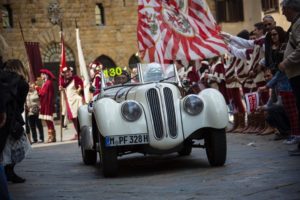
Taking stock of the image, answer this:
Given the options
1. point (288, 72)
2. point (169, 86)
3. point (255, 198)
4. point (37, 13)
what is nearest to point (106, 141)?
point (169, 86)

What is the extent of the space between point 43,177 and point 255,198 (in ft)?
14.0

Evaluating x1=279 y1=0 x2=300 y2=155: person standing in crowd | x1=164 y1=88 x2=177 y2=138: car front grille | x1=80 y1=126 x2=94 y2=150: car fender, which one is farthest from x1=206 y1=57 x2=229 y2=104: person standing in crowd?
x1=164 y1=88 x2=177 y2=138: car front grille

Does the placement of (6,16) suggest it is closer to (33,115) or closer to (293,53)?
(33,115)

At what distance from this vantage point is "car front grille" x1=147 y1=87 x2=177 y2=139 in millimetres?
10094

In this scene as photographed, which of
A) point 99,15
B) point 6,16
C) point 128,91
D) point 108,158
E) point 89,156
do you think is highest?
point 6,16

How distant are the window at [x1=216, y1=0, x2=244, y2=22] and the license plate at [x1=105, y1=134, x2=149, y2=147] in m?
37.6

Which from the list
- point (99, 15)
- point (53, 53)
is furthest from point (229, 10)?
point (53, 53)

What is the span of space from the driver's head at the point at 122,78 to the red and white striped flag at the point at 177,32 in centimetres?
205

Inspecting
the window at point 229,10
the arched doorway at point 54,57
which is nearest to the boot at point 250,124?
the arched doorway at point 54,57

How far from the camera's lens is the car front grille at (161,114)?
10.1m

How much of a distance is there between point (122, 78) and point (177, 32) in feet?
9.06

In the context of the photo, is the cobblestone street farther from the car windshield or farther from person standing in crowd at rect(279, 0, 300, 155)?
the car windshield

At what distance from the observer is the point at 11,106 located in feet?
30.2

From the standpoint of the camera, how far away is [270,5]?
37531 millimetres
